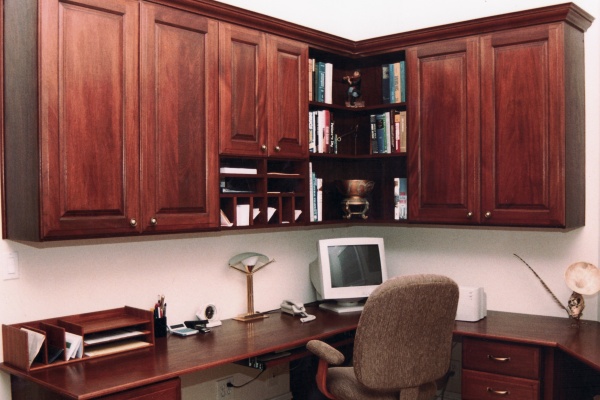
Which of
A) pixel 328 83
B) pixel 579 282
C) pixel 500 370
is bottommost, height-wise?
pixel 500 370

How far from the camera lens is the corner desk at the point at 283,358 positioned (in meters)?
2.35

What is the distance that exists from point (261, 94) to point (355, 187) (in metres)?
0.91

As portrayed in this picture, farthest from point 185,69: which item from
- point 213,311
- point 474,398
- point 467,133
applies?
point 474,398

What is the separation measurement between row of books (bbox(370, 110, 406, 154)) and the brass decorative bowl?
0.21 metres

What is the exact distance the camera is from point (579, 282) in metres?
3.34

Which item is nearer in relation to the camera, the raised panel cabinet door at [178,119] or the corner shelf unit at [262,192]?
the raised panel cabinet door at [178,119]

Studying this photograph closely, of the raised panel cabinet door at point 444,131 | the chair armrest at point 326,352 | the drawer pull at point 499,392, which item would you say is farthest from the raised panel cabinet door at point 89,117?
the drawer pull at point 499,392

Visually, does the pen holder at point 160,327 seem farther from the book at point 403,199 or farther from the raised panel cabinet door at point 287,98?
the book at point 403,199

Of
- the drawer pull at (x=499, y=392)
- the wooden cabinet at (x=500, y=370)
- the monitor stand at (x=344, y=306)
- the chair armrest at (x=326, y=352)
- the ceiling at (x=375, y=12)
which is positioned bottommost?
the drawer pull at (x=499, y=392)

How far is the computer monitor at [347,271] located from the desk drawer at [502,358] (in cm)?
71

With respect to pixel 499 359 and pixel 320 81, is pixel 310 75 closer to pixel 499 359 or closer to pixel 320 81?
pixel 320 81

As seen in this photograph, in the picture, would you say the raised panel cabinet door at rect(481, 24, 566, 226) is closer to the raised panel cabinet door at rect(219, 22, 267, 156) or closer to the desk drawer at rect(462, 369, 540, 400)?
the desk drawer at rect(462, 369, 540, 400)

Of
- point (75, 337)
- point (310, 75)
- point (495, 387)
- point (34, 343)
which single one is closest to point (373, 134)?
point (310, 75)

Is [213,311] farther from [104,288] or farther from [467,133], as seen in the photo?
[467,133]
